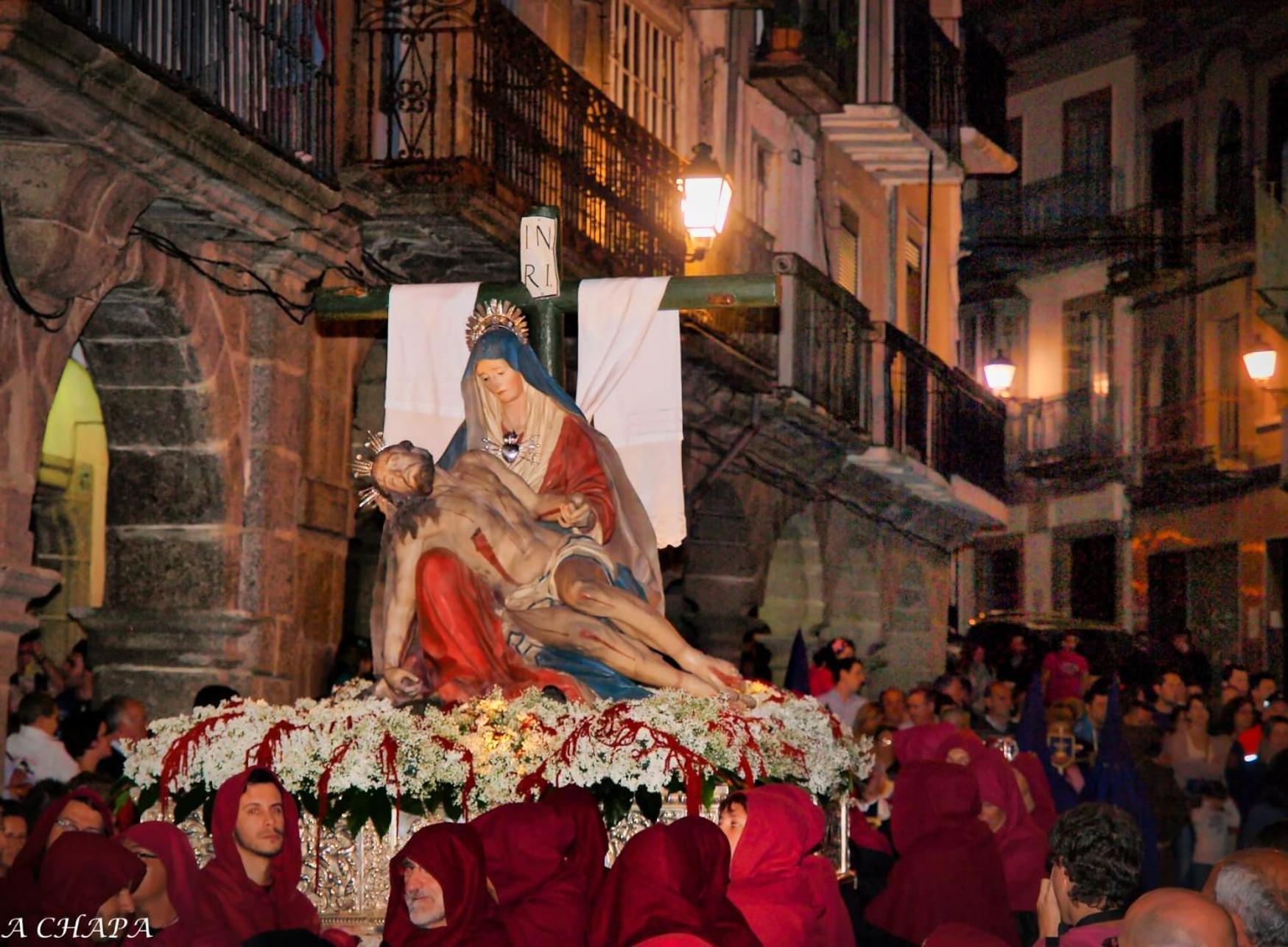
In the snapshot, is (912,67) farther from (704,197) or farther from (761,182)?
(704,197)

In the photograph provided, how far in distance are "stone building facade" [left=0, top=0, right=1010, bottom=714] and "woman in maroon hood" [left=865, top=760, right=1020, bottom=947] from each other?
12.6 feet

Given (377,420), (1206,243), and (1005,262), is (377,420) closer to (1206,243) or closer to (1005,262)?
(1206,243)

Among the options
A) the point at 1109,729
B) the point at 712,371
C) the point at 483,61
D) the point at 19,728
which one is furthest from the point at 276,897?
the point at 712,371

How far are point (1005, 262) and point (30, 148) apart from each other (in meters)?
29.3

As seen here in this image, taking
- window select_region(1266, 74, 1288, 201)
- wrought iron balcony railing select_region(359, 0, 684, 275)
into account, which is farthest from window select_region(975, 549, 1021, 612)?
wrought iron balcony railing select_region(359, 0, 684, 275)

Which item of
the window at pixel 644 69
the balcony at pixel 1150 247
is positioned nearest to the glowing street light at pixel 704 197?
the window at pixel 644 69

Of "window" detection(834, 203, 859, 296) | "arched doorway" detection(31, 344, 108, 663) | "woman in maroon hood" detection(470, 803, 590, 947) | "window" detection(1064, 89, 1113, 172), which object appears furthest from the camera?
"window" detection(1064, 89, 1113, 172)

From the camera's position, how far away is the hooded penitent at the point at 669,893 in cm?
602

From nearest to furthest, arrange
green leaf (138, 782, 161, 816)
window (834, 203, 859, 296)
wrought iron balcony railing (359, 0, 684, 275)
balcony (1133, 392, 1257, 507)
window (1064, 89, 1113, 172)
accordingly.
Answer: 1. green leaf (138, 782, 161, 816)
2. wrought iron balcony railing (359, 0, 684, 275)
3. window (834, 203, 859, 296)
4. balcony (1133, 392, 1257, 507)
5. window (1064, 89, 1113, 172)

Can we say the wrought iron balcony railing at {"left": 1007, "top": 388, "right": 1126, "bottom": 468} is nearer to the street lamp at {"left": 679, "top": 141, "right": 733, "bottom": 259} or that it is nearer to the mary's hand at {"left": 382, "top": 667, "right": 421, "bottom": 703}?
the street lamp at {"left": 679, "top": 141, "right": 733, "bottom": 259}

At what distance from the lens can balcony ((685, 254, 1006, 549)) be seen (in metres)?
20.1

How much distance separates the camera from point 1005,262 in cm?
3869

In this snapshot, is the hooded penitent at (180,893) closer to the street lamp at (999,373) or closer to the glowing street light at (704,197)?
the glowing street light at (704,197)

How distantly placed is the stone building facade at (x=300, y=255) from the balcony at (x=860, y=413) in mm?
73
